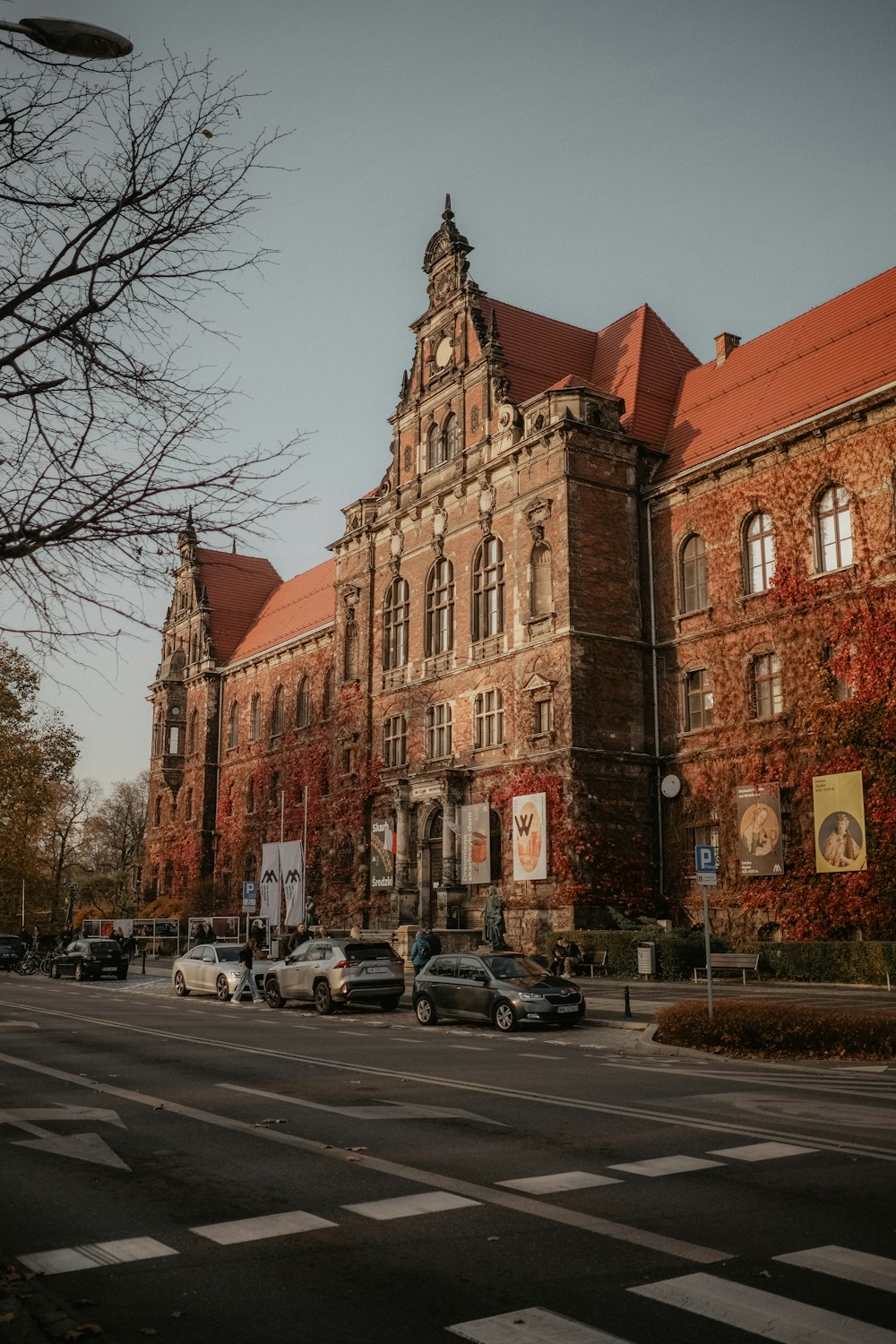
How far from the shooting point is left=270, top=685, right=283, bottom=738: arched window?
61.5 meters

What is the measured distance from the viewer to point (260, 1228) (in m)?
6.79

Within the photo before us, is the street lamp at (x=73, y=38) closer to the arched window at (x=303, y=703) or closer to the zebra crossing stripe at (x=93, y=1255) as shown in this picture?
the zebra crossing stripe at (x=93, y=1255)

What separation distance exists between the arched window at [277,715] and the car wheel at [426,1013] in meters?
39.3

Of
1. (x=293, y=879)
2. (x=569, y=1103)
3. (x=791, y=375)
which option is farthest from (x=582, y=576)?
(x=569, y=1103)

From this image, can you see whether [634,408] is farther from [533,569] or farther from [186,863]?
[186,863]

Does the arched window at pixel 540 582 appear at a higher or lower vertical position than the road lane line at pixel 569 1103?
higher

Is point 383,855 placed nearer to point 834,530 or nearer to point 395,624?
point 395,624

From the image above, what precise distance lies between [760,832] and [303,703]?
103 ft

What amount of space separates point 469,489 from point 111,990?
70.3 feet

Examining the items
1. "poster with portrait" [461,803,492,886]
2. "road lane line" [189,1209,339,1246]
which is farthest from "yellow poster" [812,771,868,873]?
"road lane line" [189,1209,339,1246]

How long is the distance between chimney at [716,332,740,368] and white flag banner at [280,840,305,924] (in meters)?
24.9

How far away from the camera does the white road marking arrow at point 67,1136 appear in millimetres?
9117

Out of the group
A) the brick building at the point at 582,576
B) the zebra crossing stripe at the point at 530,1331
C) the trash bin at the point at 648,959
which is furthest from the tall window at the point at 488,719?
the zebra crossing stripe at the point at 530,1331

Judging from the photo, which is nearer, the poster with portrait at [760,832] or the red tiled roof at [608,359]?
the poster with portrait at [760,832]
